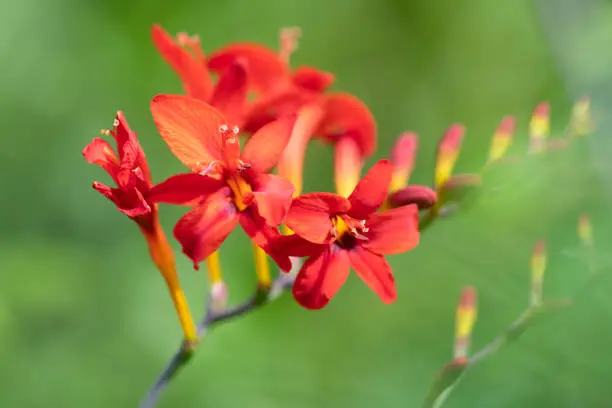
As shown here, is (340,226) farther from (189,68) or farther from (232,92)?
(189,68)

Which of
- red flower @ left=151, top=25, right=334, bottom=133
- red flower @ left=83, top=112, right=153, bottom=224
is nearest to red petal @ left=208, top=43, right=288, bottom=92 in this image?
red flower @ left=151, top=25, right=334, bottom=133

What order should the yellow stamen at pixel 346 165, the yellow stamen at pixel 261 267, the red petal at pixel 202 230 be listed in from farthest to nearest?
the yellow stamen at pixel 346 165 < the yellow stamen at pixel 261 267 < the red petal at pixel 202 230

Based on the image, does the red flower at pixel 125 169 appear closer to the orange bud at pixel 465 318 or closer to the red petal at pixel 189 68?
the red petal at pixel 189 68

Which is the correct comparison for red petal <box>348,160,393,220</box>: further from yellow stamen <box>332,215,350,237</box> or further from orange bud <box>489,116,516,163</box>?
orange bud <box>489,116,516,163</box>

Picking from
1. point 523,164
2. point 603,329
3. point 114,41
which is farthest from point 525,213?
point 114,41

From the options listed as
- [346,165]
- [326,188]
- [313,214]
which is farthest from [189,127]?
[326,188]

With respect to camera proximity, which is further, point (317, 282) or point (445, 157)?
point (445, 157)

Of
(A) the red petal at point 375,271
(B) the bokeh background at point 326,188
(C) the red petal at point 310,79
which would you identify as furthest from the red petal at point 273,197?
(C) the red petal at point 310,79
